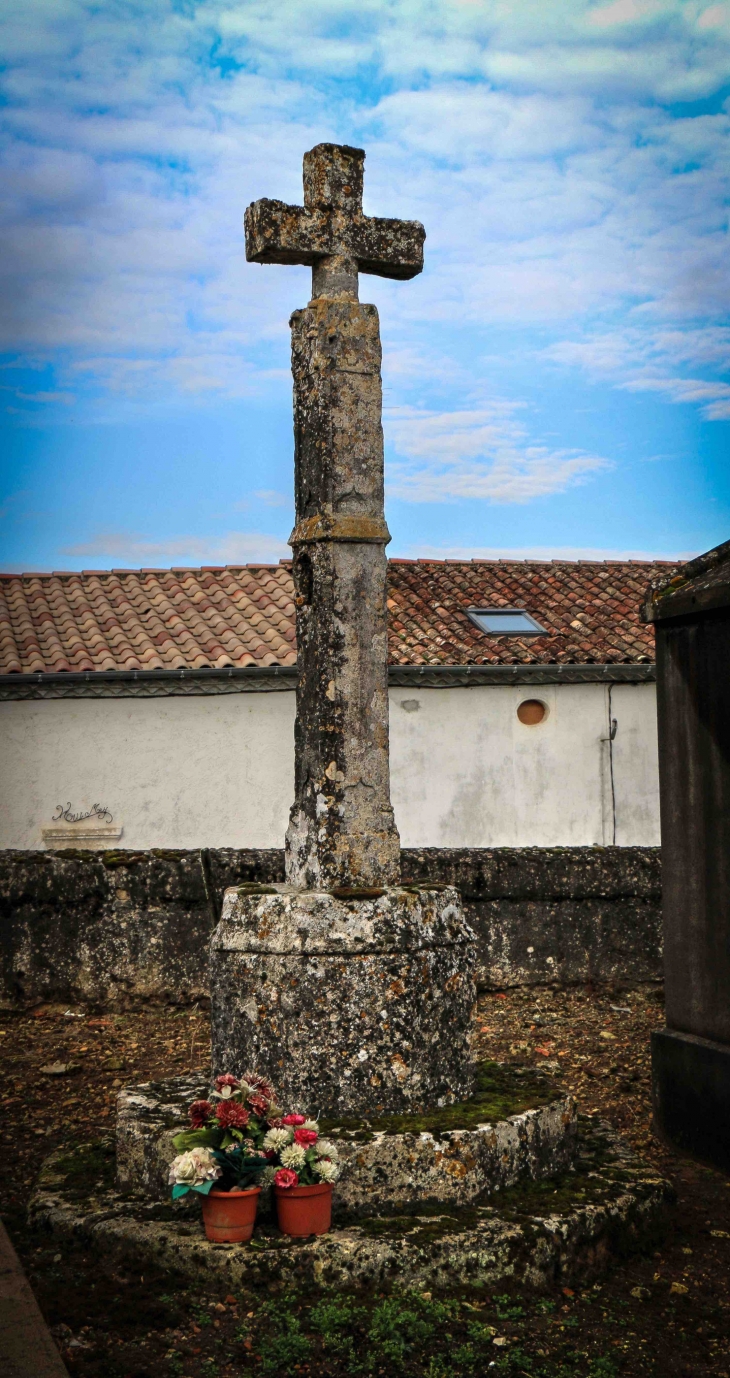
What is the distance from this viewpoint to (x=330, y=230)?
503 cm

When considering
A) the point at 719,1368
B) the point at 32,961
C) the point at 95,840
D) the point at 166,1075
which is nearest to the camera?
the point at 719,1368

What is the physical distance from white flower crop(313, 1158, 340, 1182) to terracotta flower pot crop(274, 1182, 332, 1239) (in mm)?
29

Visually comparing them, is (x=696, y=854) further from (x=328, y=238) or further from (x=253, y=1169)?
(x=328, y=238)

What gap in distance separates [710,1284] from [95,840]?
1397 cm

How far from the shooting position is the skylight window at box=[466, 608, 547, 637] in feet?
62.3

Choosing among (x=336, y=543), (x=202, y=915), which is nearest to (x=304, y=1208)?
(x=336, y=543)

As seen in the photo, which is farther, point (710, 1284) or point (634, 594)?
point (634, 594)

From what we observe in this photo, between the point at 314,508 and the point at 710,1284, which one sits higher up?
the point at 314,508

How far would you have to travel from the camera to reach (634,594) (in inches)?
819

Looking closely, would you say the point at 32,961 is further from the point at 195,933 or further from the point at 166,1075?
the point at 166,1075

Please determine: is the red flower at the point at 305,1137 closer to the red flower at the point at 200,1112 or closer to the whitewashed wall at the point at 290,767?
the red flower at the point at 200,1112

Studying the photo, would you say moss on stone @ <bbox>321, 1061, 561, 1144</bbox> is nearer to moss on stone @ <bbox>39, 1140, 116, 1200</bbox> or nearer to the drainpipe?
moss on stone @ <bbox>39, 1140, 116, 1200</bbox>

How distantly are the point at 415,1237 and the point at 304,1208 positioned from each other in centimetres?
37

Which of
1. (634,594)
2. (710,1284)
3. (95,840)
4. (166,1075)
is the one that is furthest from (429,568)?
(710,1284)
